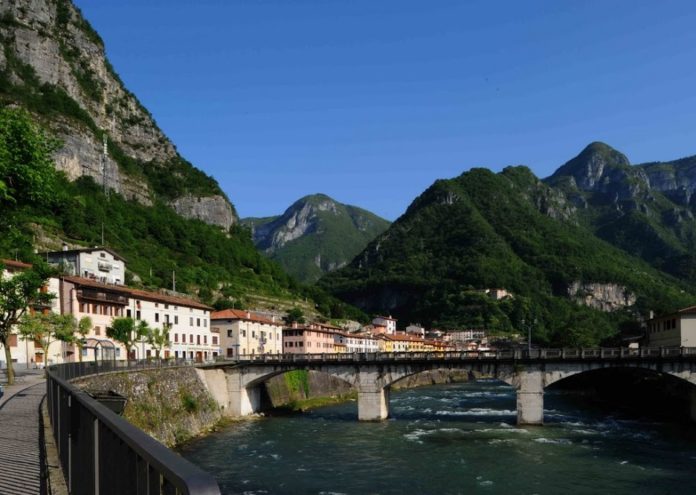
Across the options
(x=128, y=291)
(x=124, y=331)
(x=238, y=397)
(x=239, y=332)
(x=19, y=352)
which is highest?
(x=128, y=291)

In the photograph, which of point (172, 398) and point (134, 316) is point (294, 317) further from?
point (172, 398)

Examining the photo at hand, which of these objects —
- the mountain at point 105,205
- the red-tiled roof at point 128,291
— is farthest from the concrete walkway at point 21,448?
the mountain at point 105,205

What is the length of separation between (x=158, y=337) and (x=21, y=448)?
219ft

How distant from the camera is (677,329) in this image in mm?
77688

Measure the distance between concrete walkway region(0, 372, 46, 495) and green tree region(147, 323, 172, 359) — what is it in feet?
172

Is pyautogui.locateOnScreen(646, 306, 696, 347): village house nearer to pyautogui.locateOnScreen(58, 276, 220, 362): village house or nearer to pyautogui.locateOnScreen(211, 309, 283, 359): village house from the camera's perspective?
pyautogui.locateOnScreen(58, 276, 220, 362): village house

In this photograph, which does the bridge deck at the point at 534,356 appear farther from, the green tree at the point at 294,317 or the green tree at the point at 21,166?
the green tree at the point at 294,317

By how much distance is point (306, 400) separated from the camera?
89.8 m

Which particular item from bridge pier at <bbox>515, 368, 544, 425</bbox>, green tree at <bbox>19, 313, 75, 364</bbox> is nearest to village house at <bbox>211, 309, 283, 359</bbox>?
green tree at <bbox>19, 313, 75, 364</bbox>

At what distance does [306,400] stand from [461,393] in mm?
30292

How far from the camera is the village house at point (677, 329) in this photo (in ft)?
249

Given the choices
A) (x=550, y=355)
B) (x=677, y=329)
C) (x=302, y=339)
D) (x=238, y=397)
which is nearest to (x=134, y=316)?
(x=238, y=397)

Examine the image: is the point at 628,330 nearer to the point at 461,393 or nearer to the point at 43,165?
the point at 461,393

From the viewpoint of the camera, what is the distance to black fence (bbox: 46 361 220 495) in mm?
3499
